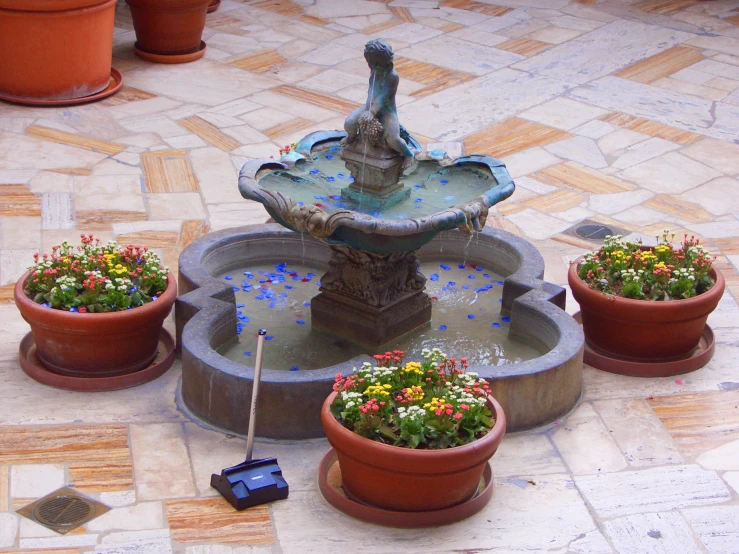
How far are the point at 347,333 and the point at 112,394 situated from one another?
138 centimetres

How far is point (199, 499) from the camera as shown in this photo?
5359 mm

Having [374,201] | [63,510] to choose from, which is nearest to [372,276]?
[374,201]

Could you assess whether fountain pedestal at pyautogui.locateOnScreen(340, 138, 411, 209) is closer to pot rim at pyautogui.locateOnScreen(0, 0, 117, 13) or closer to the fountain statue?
the fountain statue

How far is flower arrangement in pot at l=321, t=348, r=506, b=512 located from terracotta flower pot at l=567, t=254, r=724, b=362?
1444mm

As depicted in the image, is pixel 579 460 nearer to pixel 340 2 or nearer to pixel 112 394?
pixel 112 394

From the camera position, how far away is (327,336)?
6.78 meters

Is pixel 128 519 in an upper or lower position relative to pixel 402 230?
lower

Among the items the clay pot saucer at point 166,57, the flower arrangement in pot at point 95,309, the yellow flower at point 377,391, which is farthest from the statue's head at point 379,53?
the clay pot saucer at point 166,57

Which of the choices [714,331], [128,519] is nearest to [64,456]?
[128,519]

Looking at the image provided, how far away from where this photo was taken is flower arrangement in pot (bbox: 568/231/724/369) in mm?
6445

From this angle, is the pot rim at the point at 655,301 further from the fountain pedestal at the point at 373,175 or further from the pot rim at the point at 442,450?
the pot rim at the point at 442,450

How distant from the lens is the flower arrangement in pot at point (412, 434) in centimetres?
499

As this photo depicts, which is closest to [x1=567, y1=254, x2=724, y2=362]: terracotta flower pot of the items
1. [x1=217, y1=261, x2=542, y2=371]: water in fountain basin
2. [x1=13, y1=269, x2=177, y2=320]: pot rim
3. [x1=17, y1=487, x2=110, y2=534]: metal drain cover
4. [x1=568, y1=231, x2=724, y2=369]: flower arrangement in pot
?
[x1=568, y1=231, x2=724, y2=369]: flower arrangement in pot

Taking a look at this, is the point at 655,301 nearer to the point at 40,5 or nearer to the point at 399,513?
the point at 399,513
